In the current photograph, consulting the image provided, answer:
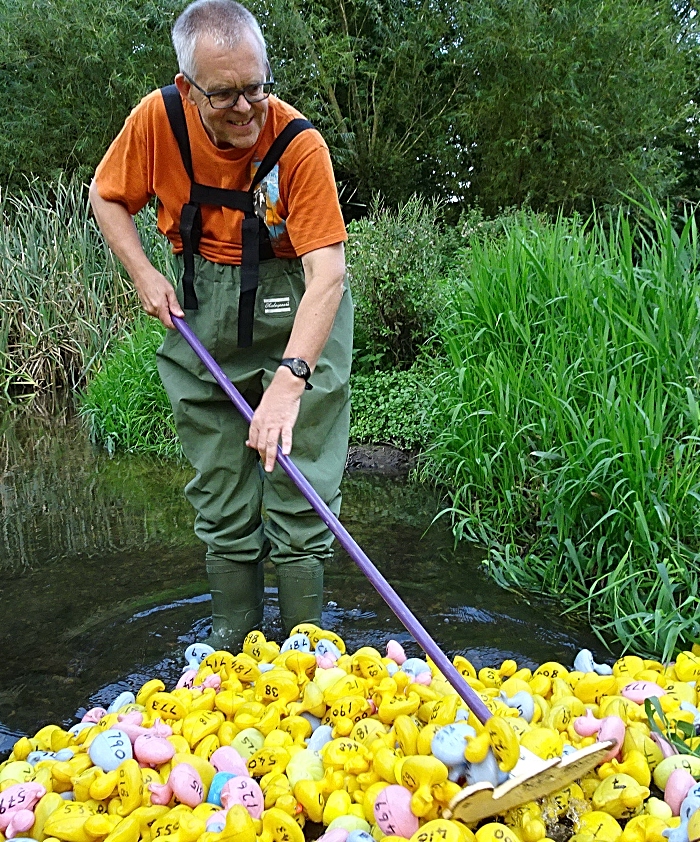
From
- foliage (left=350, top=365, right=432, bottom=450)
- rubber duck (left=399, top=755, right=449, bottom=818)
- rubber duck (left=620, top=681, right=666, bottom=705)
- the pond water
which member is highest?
foliage (left=350, top=365, right=432, bottom=450)

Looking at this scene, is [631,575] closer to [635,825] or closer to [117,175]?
[635,825]

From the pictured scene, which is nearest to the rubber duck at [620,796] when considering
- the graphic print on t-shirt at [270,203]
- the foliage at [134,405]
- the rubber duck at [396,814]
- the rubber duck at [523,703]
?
the rubber duck at [523,703]

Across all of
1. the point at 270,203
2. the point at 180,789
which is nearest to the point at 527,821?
the point at 180,789

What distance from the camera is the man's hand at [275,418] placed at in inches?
69.1

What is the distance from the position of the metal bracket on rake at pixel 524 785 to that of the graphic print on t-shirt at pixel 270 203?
1235mm

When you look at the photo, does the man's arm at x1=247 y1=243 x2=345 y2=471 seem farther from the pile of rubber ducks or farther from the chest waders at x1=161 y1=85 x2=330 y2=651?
the pile of rubber ducks

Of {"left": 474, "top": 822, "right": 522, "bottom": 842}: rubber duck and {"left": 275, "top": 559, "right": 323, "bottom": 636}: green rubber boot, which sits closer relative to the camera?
{"left": 474, "top": 822, "right": 522, "bottom": 842}: rubber duck

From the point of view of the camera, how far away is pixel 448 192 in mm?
9008

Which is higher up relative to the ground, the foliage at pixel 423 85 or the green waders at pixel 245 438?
the foliage at pixel 423 85

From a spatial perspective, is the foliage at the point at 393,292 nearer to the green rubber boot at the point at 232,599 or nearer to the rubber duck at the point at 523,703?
the green rubber boot at the point at 232,599

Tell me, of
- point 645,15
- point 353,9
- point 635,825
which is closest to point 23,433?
point 635,825

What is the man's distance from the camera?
176cm

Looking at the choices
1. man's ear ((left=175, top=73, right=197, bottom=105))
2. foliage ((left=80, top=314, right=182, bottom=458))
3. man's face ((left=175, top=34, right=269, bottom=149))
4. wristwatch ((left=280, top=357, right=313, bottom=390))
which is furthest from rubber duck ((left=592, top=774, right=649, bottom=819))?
foliage ((left=80, top=314, right=182, bottom=458))

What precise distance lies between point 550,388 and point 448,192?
6.79 m
